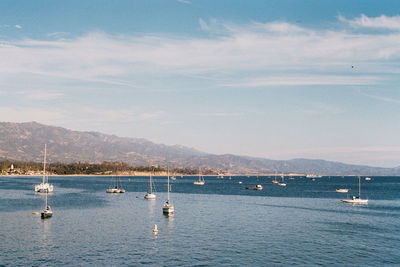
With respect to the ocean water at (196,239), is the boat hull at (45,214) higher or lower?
higher

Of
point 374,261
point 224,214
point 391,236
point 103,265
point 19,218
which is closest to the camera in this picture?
point 103,265

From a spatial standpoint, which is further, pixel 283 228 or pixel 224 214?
pixel 224 214

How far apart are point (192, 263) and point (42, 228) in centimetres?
4381

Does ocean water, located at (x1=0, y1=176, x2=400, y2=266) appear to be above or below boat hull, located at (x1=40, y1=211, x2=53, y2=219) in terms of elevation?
below

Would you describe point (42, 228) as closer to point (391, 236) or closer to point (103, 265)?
point (103, 265)

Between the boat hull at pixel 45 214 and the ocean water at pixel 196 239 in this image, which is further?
the boat hull at pixel 45 214

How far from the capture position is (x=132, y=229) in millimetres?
87250

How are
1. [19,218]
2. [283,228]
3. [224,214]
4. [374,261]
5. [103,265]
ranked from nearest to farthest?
1. [103,265]
2. [374,261]
3. [283,228]
4. [19,218]
5. [224,214]

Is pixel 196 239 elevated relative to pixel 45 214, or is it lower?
lower

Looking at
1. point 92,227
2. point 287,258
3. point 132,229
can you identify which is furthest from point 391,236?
point 92,227

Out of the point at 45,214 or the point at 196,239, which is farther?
the point at 45,214

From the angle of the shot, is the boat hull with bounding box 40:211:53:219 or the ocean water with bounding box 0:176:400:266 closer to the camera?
the ocean water with bounding box 0:176:400:266

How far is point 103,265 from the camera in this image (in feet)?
187

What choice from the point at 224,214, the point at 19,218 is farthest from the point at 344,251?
the point at 19,218
